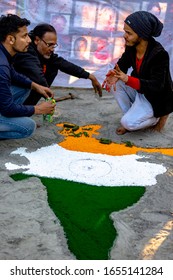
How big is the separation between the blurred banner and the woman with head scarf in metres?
1.37

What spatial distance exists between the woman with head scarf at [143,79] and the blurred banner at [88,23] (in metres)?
1.37

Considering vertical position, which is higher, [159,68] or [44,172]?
[159,68]

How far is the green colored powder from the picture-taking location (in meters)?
1.99

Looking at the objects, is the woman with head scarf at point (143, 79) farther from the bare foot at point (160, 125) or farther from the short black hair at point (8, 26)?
the short black hair at point (8, 26)

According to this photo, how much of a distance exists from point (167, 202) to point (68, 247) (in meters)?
0.77

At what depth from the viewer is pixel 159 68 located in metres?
3.36

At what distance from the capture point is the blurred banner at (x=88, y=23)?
15.9 ft

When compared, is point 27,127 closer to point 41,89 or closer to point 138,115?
point 41,89

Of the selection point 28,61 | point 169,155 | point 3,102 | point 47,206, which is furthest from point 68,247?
point 28,61

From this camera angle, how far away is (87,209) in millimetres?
2342

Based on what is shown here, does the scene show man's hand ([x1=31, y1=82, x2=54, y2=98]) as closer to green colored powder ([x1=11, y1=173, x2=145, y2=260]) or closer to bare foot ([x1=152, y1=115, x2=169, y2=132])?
green colored powder ([x1=11, y1=173, x2=145, y2=260])

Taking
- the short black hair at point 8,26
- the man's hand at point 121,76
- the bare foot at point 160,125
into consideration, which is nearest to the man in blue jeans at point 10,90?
the short black hair at point 8,26

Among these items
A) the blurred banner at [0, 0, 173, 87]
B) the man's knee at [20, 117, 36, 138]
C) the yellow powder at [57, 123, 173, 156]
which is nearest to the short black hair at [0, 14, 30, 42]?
the man's knee at [20, 117, 36, 138]

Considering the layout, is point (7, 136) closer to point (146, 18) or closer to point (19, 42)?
point (19, 42)
